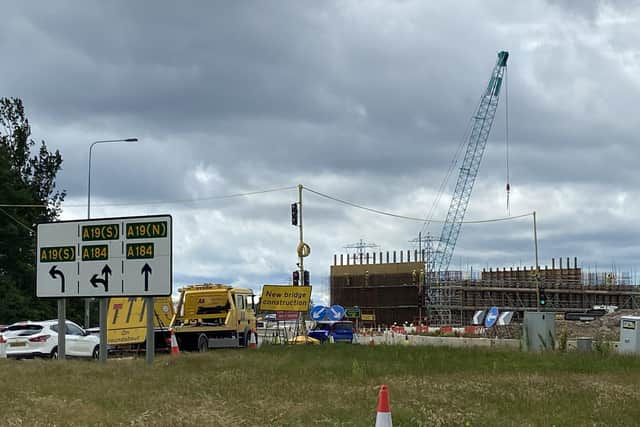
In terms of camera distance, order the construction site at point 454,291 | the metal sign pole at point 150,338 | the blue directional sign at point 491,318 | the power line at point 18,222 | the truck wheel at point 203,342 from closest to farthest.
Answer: the metal sign pole at point 150,338 → the truck wheel at point 203,342 → the blue directional sign at point 491,318 → the power line at point 18,222 → the construction site at point 454,291

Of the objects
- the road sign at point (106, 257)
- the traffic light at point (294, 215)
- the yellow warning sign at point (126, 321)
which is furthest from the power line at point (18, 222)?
the road sign at point (106, 257)

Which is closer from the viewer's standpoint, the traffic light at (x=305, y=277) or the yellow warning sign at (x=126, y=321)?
the yellow warning sign at (x=126, y=321)

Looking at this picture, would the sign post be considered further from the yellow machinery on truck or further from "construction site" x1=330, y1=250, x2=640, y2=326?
"construction site" x1=330, y1=250, x2=640, y2=326

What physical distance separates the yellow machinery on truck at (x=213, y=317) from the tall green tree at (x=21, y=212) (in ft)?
94.5

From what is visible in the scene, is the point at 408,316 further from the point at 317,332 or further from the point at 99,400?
the point at 99,400

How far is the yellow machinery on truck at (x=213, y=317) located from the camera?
110 feet

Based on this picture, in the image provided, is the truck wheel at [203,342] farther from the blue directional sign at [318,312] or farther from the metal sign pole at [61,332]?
the blue directional sign at [318,312]

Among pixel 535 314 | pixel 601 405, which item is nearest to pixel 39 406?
pixel 601 405

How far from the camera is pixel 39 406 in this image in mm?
14125

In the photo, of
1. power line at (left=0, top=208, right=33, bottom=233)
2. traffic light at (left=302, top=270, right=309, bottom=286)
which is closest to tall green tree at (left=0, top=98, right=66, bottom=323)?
power line at (left=0, top=208, right=33, bottom=233)

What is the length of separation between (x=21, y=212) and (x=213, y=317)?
3817 centimetres

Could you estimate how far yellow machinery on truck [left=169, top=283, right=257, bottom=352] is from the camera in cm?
3353

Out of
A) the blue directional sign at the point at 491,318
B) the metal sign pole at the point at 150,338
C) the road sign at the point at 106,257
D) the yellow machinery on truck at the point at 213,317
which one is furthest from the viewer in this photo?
the blue directional sign at the point at 491,318

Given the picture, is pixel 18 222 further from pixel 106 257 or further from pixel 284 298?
pixel 106 257
